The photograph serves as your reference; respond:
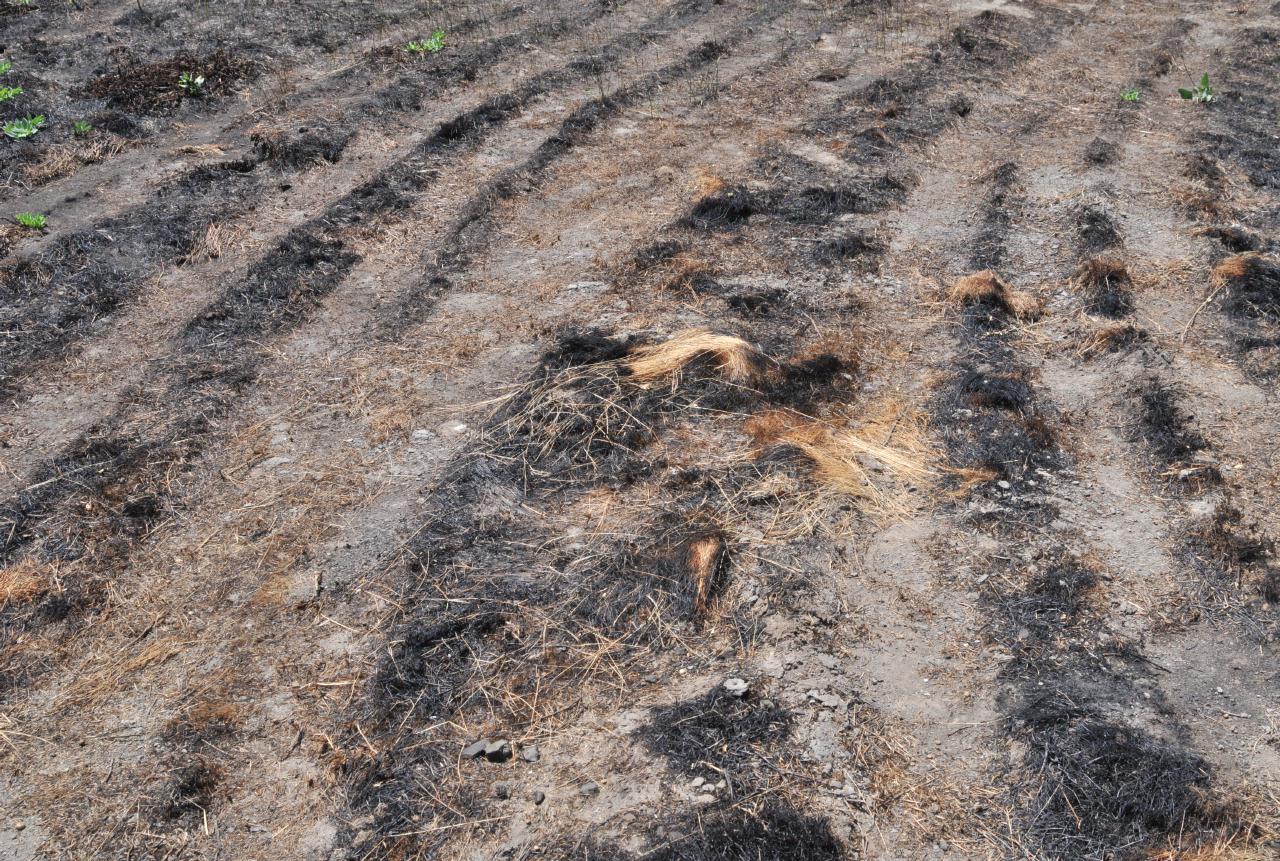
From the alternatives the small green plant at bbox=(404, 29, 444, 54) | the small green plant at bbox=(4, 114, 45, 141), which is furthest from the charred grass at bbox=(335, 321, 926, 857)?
the small green plant at bbox=(404, 29, 444, 54)

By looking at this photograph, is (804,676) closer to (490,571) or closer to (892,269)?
(490,571)

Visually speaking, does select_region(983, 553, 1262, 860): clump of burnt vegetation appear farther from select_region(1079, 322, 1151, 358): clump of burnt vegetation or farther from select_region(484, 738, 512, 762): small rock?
select_region(1079, 322, 1151, 358): clump of burnt vegetation

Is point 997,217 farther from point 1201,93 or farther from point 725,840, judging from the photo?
point 725,840

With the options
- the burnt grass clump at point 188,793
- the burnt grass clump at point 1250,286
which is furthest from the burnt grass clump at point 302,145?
the burnt grass clump at point 1250,286

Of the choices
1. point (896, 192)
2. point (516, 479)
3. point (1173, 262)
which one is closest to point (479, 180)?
point (896, 192)

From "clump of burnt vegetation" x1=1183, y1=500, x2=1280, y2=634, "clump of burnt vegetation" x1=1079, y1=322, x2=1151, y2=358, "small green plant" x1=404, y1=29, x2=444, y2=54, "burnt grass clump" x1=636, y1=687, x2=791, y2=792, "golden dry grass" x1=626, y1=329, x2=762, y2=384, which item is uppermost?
"small green plant" x1=404, y1=29, x2=444, y2=54

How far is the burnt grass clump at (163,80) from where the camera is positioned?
7.96m

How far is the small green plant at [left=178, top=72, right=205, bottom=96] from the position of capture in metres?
8.21

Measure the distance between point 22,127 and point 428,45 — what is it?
356 cm

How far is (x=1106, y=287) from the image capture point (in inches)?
219

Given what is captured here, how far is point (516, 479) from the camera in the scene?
430cm

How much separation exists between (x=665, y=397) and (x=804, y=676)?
1.74 m

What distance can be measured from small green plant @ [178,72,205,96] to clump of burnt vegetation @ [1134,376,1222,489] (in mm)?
7671

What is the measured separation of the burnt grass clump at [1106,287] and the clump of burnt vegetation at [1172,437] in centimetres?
72
